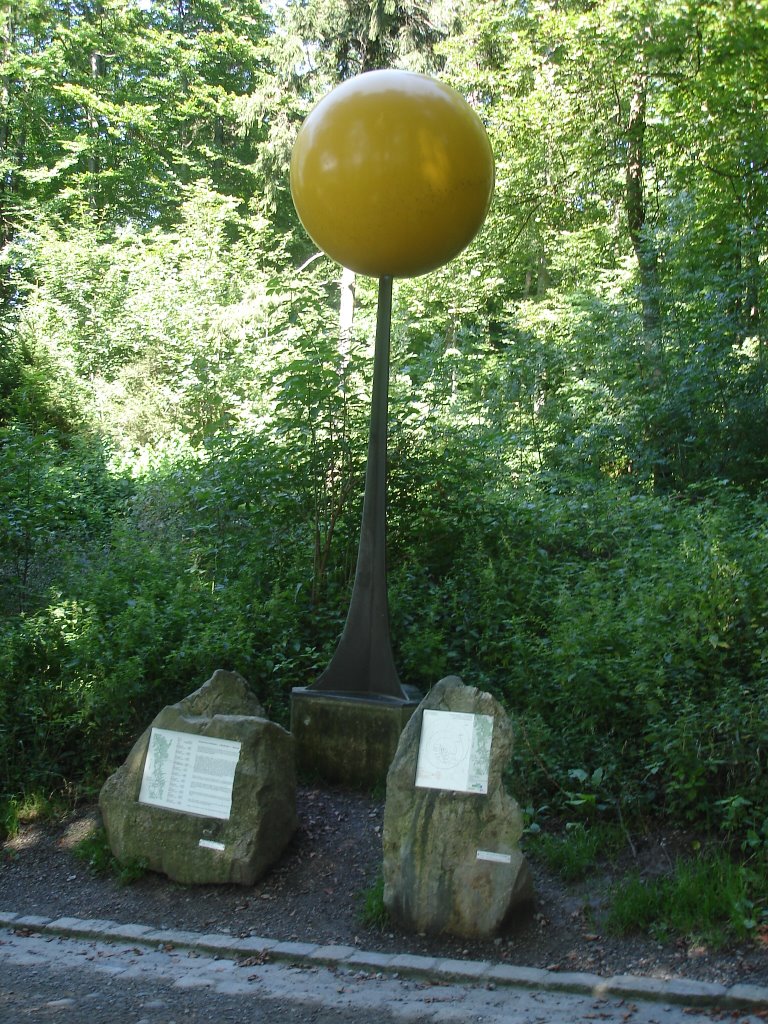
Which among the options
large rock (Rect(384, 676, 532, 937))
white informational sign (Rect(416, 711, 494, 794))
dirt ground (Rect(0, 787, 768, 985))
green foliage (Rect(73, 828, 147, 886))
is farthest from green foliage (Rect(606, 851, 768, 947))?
green foliage (Rect(73, 828, 147, 886))

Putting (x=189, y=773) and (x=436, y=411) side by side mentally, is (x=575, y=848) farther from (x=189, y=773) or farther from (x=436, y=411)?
(x=436, y=411)

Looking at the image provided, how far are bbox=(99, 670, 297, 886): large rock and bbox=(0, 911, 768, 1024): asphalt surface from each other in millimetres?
425

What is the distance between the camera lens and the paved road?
3188 mm

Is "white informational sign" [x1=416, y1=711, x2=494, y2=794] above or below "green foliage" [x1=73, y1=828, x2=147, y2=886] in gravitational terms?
above

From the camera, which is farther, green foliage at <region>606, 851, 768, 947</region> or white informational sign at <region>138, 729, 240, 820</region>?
white informational sign at <region>138, 729, 240, 820</region>

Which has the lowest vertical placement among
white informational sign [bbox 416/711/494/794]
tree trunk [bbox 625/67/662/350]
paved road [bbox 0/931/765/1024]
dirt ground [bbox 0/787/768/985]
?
paved road [bbox 0/931/765/1024]

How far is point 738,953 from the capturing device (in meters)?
3.46

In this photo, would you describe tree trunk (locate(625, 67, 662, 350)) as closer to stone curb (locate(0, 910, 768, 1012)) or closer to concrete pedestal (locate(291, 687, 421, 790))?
concrete pedestal (locate(291, 687, 421, 790))

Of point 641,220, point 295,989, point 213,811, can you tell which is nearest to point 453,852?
point 295,989

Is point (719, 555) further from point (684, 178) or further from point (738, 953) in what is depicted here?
point (684, 178)

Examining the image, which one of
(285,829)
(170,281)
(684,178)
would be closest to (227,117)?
(170,281)

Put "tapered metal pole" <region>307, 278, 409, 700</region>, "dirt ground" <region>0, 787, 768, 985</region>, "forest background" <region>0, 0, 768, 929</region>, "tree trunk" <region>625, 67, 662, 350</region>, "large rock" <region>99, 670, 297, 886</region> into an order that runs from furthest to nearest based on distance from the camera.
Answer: "tree trunk" <region>625, 67, 662, 350</region>, "tapered metal pole" <region>307, 278, 409, 700</region>, "forest background" <region>0, 0, 768, 929</region>, "large rock" <region>99, 670, 297, 886</region>, "dirt ground" <region>0, 787, 768, 985</region>

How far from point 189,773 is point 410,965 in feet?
4.48

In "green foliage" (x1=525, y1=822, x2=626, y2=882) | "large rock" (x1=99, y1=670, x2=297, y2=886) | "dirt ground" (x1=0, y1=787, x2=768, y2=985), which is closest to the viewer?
"dirt ground" (x1=0, y1=787, x2=768, y2=985)
